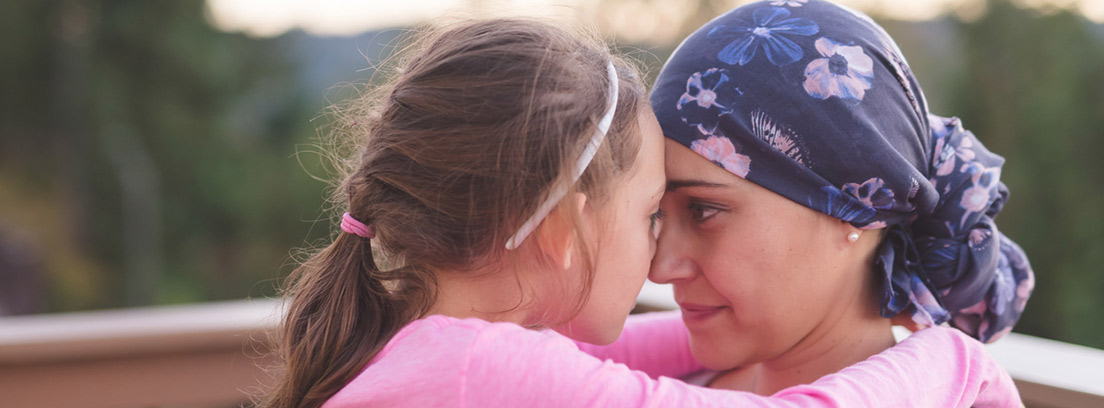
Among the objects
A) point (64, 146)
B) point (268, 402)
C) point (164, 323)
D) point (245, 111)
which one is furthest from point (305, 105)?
point (268, 402)

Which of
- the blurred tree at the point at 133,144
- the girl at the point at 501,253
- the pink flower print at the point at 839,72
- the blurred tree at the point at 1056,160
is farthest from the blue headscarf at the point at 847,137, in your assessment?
the blurred tree at the point at 133,144

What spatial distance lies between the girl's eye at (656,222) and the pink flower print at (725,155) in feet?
0.51

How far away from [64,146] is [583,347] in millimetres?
17948

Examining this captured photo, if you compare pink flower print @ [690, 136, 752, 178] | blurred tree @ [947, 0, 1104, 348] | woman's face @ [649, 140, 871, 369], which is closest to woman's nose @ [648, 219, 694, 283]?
woman's face @ [649, 140, 871, 369]

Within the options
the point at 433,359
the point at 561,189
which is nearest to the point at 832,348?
the point at 561,189

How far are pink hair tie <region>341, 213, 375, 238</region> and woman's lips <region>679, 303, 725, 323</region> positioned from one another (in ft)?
1.92

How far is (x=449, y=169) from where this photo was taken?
1238mm

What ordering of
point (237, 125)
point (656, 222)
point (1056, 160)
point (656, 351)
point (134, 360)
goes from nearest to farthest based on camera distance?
point (656, 222) < point (656, 351) < point (134, 360) < point (1056, 160) < point (237, 125)

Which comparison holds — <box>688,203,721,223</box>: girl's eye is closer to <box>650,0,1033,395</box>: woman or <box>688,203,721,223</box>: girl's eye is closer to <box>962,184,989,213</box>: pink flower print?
<box>650,0,1033,395</box>: woman

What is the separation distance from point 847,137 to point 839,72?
4.1 inches

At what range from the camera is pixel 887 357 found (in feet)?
4.29

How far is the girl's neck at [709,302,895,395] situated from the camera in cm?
157

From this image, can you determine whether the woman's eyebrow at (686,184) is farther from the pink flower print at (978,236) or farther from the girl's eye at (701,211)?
the pink flower print at (978,236)

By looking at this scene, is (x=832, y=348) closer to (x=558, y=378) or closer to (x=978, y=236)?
(x=978, y=236)
